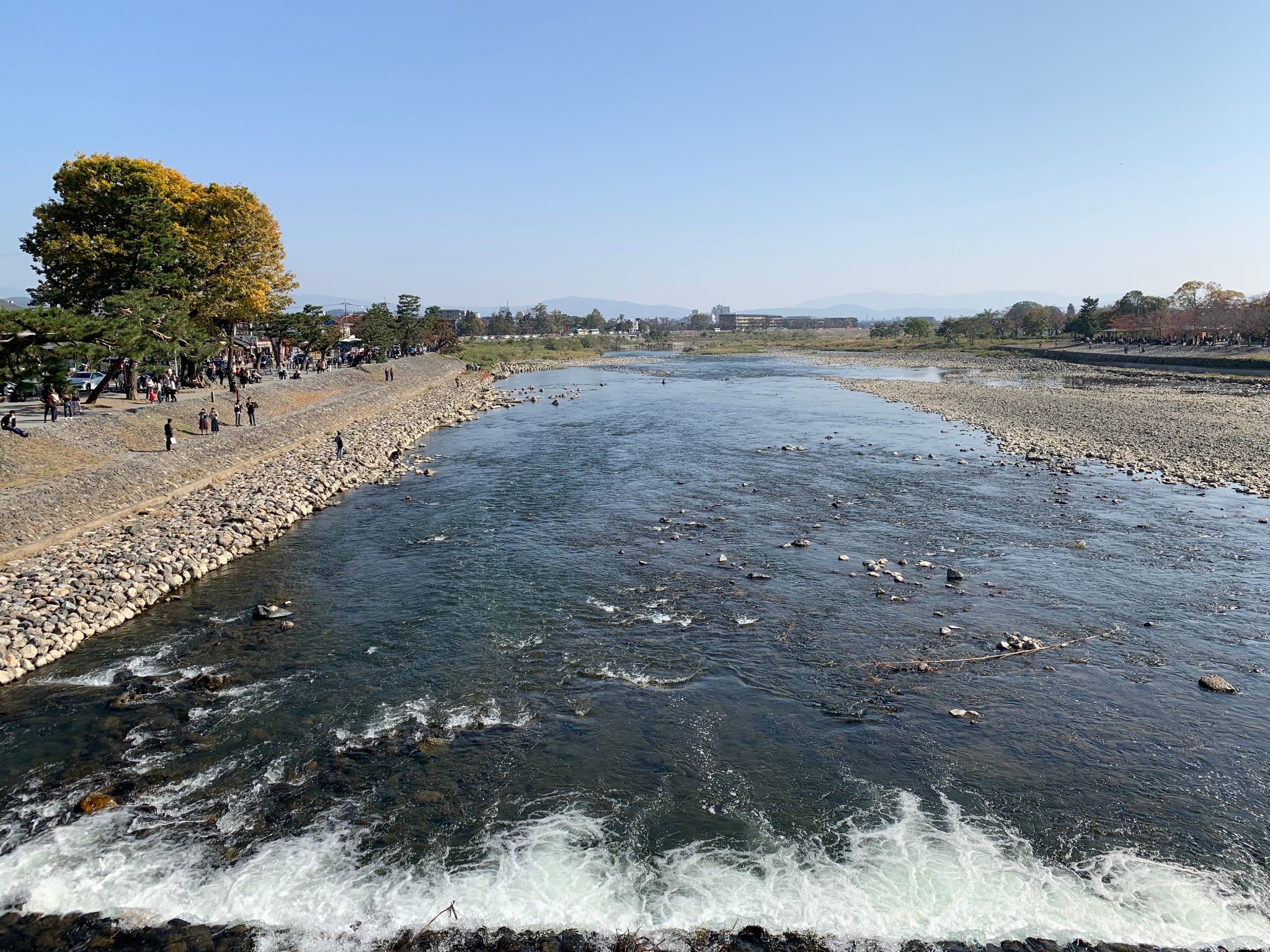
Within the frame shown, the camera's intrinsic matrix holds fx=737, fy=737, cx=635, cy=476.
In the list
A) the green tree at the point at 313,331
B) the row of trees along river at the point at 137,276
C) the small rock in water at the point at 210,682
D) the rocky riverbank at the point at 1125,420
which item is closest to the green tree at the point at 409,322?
the green tree at the point at 313,331

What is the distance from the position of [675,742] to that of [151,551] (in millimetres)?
13371

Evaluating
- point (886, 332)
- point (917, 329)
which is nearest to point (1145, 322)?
point (917, 329)

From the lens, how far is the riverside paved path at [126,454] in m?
18.0

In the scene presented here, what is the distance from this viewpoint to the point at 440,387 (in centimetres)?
6338

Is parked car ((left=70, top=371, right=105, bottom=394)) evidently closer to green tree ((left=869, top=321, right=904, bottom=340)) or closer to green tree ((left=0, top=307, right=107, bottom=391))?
green tree ((left=0, top=307, right=107, bottom=391))

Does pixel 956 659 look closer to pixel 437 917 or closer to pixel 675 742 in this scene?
pixel 675 742

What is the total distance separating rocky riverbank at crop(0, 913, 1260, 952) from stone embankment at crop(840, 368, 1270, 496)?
23.7m

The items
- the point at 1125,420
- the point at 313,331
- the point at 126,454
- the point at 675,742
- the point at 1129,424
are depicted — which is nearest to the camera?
the point at 675,742

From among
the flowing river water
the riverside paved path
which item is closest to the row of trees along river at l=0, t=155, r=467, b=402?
the riverside paved path

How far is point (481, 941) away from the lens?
7207 millimetres

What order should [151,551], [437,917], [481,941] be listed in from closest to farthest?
1. [481,941]
2. [437,917]
3. [151,551]

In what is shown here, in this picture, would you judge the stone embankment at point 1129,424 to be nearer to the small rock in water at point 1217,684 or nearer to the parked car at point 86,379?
the small rock in water at point 1217,684

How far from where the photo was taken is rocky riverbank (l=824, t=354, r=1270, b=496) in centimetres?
2750

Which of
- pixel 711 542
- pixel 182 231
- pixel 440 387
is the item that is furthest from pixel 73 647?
pixel 440 387
